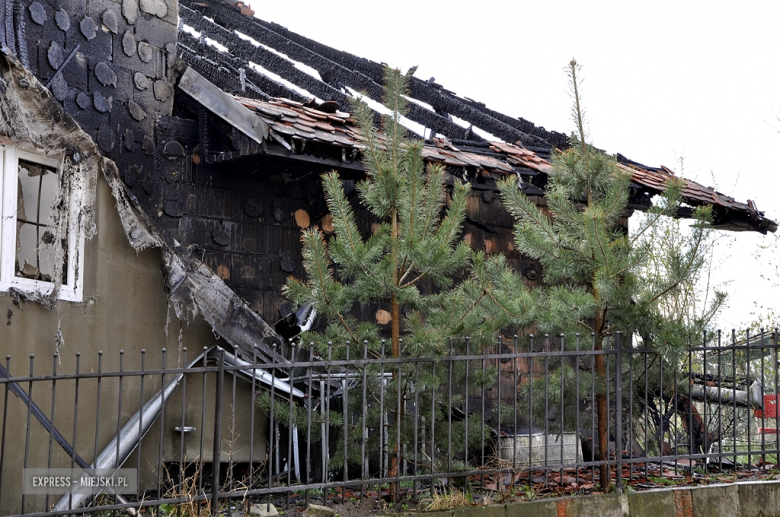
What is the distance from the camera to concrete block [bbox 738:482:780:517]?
6699 mm

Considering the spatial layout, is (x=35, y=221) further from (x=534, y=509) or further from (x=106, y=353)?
(x=534, y=509)

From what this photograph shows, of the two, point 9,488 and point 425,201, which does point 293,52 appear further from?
point 9,488

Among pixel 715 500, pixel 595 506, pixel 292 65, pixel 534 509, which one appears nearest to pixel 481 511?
pixel 534 509

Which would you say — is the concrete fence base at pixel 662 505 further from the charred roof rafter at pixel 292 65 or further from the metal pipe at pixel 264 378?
the charred roof rafter at pixel 292 65

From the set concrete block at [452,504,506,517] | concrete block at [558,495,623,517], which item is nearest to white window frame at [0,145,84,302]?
concrete block at [452,504,506,517]

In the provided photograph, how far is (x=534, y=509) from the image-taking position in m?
5.97

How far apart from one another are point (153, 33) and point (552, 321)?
444 cm

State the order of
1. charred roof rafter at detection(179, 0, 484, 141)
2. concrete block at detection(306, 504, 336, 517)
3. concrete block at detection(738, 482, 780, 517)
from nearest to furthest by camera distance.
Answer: concrete block at detection(306, 504, 336, 517) → concrete block at detection(738, 482, 780, 517) → charred roof rafter at detection(179, 0, 484, 141)

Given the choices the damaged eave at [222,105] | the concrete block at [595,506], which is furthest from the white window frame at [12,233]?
the concrete block at [595,506]

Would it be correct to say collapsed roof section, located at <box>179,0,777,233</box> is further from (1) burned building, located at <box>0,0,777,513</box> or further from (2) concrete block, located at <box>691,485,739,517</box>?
(2) concrete block, located at <box>691,485,739,517</box>

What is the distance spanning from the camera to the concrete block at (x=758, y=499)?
670 cm

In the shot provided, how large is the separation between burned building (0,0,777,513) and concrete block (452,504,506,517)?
4.89 feet

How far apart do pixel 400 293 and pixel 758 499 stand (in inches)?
134

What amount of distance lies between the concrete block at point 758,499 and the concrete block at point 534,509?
1760 mm
